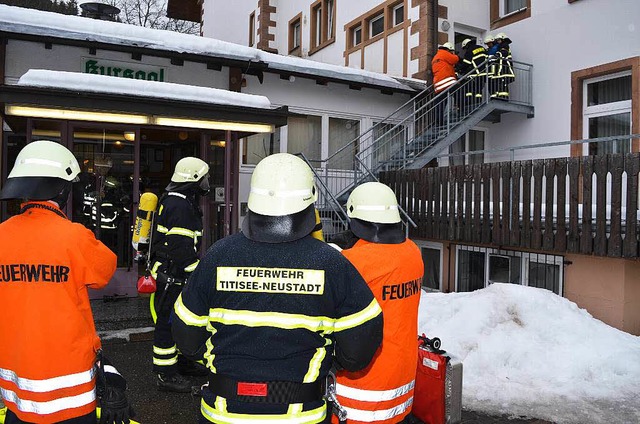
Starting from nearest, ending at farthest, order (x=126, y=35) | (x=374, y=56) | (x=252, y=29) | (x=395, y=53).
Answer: (x=126, y=35), (x=395, y=53), (x=374, y=56), (x=252, y=29)

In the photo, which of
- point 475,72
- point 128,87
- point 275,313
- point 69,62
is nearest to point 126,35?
point 69,62

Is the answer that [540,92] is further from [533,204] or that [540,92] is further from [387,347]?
[387,347]

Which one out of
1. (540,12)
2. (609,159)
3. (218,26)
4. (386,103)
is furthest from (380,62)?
(218,26)

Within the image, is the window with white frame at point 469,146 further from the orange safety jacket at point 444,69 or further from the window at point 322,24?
the window at point 322,24

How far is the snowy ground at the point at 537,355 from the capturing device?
15.5 ft

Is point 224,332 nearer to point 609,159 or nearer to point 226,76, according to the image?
point 609,159

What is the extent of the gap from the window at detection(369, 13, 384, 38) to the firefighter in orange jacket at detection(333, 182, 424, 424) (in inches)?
489

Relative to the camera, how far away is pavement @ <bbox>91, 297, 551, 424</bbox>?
441cm

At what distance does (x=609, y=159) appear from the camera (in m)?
6.85

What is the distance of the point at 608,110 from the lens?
10.7 meters

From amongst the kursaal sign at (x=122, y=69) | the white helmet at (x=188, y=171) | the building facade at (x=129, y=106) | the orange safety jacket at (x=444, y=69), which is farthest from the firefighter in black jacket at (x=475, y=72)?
the white helmet at (x=188, y=171)

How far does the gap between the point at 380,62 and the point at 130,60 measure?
694 centimetres

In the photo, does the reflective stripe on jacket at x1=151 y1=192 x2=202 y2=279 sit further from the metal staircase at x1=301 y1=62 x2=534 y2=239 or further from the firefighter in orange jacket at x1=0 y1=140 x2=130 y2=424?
the metal staircase at x1=301 y1=62 x2=534 y2=239

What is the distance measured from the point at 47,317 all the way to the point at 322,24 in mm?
15568
